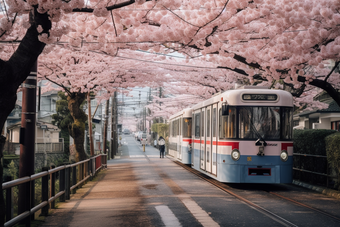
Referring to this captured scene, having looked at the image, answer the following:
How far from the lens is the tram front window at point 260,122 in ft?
43.0

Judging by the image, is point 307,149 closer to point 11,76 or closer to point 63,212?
point 63,212

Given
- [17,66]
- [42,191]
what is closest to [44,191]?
[42,191]

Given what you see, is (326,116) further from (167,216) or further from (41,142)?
(41,142)

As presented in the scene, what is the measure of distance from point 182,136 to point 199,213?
1431 centimetres

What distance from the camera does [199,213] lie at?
29.0ft

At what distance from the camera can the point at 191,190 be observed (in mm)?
13117

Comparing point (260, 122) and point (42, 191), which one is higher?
point (260, 122)

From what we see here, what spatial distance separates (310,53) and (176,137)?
1411cm

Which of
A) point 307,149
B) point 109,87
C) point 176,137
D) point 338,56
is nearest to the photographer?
point 338,56

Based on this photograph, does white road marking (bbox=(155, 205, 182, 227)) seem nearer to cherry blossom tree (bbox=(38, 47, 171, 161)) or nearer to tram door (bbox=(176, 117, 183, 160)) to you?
cherry blossom tree (bbox=(38, 47, 171, 161))

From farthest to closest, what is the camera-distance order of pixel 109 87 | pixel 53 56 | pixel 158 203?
pixel 109 87
pixel 53 56
pixel 158 203

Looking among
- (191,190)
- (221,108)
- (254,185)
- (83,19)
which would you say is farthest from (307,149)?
(83,19)

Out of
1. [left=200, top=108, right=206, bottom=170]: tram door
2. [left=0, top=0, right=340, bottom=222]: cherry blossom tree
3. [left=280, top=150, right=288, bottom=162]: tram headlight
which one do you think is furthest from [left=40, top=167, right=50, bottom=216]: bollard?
[left=200, top=108, right=206, bottom=170]: tram door

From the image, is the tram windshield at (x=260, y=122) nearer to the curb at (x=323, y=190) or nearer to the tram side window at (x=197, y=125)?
the curb at (x=323, y=190)
